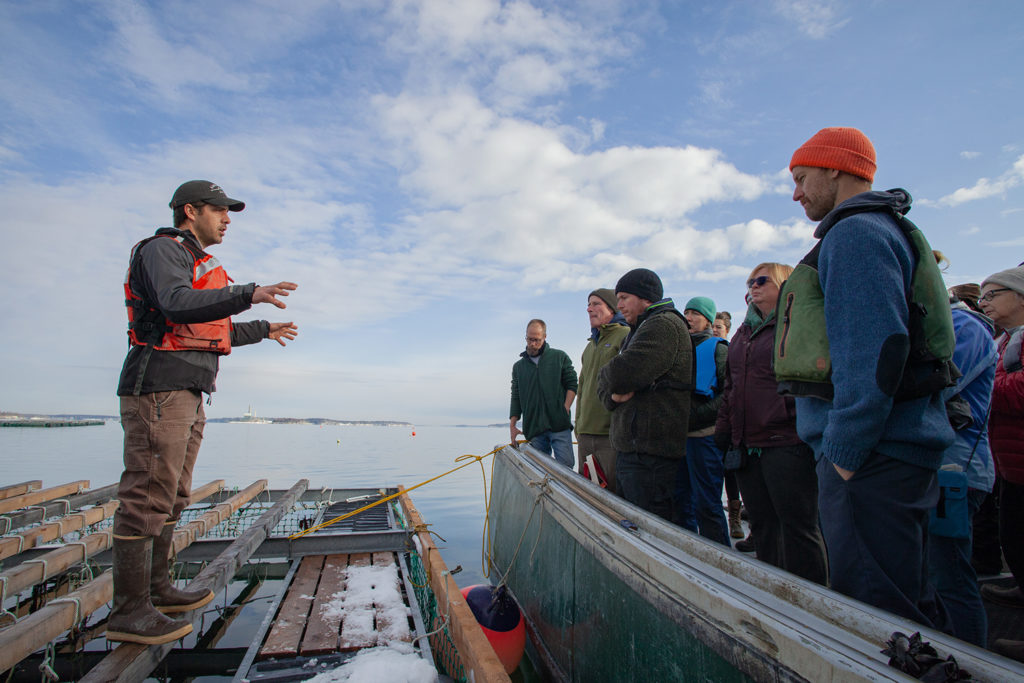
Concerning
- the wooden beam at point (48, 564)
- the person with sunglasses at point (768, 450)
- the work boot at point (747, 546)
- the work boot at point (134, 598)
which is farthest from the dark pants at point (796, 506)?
the wooden beam at point (48, 564)

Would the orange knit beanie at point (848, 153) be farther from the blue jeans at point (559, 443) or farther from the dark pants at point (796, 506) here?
the blue jeans at point (559, 443)

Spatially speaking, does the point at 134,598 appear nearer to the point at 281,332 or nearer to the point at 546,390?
the point at 281,332

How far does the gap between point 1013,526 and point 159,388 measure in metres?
4.12

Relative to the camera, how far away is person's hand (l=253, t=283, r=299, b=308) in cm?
223

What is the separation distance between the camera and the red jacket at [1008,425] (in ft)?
8.32

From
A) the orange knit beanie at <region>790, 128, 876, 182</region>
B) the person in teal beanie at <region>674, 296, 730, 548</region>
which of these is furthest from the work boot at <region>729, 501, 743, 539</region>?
the orange knit beanie at <region>790, 128, 876, 182</region>

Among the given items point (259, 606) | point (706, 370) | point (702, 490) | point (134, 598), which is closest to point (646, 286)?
point (706, 370)

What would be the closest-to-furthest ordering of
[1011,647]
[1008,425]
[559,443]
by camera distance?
[1011,647]
[1008,425]
[559,443]

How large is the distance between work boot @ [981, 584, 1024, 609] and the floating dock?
310cm

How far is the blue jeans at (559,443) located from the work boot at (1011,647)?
3282 millimetres

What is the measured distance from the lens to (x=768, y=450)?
2.30 m

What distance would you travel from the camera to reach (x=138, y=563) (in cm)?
218

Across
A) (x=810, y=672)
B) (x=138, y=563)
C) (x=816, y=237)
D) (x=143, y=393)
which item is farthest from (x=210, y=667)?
(x=816, y=237)

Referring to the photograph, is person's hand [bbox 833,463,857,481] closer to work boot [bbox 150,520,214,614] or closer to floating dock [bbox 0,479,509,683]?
floating dock [bbox 0,479,509,683]
